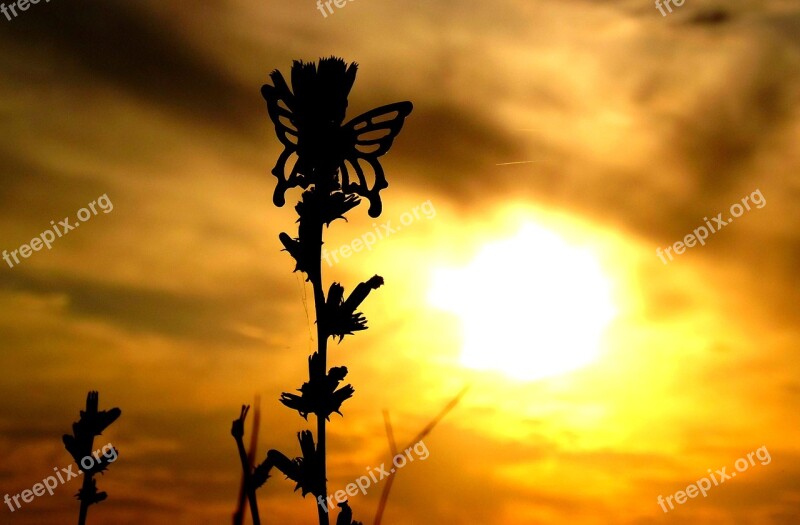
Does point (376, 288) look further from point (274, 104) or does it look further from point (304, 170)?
point (274, 104)

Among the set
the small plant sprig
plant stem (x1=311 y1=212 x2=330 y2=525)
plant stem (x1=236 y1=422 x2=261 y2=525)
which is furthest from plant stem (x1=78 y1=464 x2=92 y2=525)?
plant stem (x1=236 y1=422 x2=261 y2=525)

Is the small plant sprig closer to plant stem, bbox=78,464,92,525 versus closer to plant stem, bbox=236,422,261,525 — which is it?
plant stem, bbox=78,464,92,525

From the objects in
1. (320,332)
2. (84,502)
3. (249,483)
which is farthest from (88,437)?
(249,483)

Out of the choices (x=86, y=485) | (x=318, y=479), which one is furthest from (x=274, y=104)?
(x=86, y=485)

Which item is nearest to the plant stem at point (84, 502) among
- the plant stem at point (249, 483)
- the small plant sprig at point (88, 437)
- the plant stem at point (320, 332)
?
the small plant sprig at point (88, 437)

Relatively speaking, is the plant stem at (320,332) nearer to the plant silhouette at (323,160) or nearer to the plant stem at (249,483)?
the plant silhouette at (323,160)

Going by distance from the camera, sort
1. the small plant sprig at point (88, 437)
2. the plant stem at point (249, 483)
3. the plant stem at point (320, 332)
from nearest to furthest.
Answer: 1. the plant stem at point (249, 483)
2. the plant stem at point (320, 332)
3. the small plant sprig at point (88, 437)

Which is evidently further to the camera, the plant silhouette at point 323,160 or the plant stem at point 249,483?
the plant silhouette at point 323,160

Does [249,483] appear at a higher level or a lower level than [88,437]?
lower

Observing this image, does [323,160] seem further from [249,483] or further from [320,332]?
[249,483]
